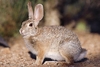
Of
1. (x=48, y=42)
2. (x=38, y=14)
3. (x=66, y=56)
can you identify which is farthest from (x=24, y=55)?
(x=66, y=56)

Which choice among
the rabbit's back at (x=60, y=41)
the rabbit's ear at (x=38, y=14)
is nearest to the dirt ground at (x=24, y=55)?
the rabbit's back at (x=60, y=41)

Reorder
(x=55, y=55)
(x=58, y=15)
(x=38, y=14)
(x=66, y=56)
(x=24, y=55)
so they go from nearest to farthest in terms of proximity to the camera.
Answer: (x=66, y=56) → (x=55, y=55) → (x=38, y=14) → (x=24, y=55) → (x=58, y=15)

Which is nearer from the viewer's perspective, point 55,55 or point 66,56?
point 66,56

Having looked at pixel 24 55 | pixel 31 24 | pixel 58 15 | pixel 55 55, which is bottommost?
pixel 24 55

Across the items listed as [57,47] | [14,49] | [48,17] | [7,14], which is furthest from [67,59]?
[48,17]

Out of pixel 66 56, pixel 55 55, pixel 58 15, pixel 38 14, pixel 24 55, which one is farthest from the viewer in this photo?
pixel 58 15

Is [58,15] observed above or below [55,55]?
above

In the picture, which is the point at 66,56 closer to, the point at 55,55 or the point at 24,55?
the point at 55,55
